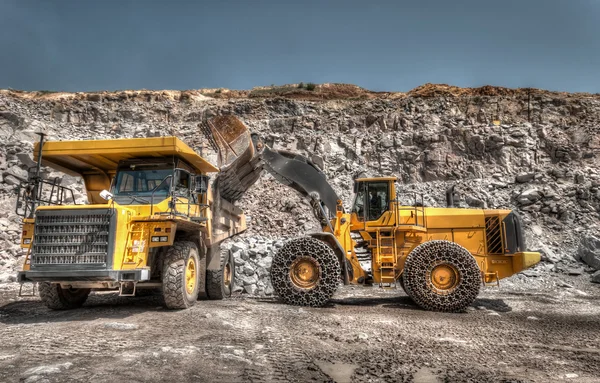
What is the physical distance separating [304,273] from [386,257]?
1730 millimetres

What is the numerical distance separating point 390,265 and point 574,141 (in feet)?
55.3

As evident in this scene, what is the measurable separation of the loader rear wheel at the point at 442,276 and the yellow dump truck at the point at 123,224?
13.2 ft

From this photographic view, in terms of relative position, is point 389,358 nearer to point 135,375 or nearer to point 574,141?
point 135,375

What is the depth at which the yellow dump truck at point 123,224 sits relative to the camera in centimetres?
616

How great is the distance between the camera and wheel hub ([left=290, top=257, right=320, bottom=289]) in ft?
27.2

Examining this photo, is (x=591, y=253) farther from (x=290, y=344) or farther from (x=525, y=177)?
(x=290, y=344)

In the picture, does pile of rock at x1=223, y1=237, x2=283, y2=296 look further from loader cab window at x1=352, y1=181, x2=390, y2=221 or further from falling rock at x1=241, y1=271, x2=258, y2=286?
loader cab window at x1=352, y1=181, x2=390, y2=221

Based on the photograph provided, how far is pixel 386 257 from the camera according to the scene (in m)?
8.62

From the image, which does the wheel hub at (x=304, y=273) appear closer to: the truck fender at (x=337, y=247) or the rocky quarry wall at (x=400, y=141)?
the truck fender at (x=337, y=247)

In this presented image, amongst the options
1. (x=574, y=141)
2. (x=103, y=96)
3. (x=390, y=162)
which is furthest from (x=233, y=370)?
(x=103, y=96)

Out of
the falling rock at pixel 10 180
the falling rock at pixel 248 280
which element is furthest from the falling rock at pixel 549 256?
the falling rock at pixel 10 180

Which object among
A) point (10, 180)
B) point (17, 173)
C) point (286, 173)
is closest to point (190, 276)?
point (286, 173)

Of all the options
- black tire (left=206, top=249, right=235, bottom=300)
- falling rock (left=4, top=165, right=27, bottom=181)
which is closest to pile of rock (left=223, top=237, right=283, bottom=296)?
black tire (left=206, top=249, right=235, bottom=300)

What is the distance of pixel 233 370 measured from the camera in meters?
4.04
